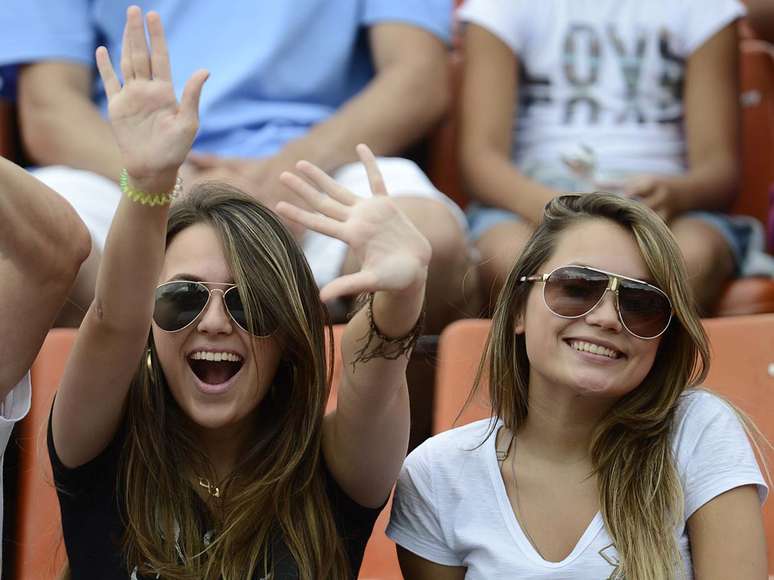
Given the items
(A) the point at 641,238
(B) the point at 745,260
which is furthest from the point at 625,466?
(B) the point at 745,260

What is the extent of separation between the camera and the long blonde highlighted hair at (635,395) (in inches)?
62.1

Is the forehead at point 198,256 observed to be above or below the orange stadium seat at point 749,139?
above

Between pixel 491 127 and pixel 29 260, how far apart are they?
151cm

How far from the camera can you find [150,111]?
1.39m

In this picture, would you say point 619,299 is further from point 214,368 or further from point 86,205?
point 86,205

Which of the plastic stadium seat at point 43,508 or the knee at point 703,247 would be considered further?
the knee at point 703,247

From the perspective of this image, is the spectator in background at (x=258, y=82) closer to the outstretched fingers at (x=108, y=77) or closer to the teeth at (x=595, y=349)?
the teeth at (x=595, y=349)

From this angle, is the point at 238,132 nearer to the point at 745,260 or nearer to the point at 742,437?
the point at 745,260

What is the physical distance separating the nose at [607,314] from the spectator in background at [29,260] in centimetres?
67

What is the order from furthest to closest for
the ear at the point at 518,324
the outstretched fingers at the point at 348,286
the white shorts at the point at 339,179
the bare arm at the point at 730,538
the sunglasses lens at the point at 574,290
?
1. the white shorts at the point at 339,179
2. the ear at the point at 518,324
3. the sunglasses lens at the point at 574,290
4. the bare arm at the point at 730,538
5. the outstretched fingers at the point at 348,286

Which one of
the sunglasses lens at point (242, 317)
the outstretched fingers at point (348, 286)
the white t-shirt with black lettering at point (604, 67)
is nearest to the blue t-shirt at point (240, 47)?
the white t-shirt with black lettering at point (604, 67)

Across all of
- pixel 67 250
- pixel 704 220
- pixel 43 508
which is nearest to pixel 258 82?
pixel 704 220

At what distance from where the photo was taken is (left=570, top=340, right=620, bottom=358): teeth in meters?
1.67

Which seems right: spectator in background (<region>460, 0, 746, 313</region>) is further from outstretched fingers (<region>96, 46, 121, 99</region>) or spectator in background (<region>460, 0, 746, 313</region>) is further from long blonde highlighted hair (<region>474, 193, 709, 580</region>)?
outstretched fingers (<region>96, 46, 121, 99</region>)
